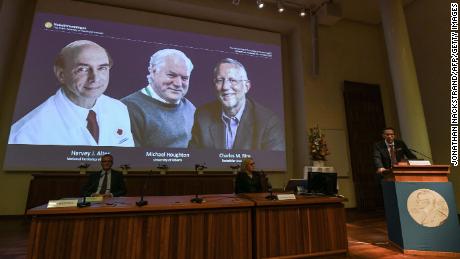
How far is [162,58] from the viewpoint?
5254 millimetres

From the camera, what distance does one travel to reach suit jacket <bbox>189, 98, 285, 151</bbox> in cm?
531

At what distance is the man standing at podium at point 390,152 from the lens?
3.28 m

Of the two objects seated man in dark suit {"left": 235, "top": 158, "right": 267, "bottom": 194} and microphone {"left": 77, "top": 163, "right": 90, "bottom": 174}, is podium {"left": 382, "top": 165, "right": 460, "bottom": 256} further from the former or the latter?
microphone {"left": 77, "top": 163, "right": 90, "bottom": 174}

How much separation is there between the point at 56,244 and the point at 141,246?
59cm

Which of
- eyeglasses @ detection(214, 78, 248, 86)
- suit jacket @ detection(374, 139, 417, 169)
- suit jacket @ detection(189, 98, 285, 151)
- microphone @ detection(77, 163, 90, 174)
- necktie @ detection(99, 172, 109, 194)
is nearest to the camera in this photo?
necktie @ detection(99, 172, 109, 194)

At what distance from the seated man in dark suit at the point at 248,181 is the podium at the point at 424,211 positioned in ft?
5.12

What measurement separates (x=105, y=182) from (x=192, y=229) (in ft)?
5.57

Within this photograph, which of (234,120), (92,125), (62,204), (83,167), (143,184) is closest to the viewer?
(62,204)

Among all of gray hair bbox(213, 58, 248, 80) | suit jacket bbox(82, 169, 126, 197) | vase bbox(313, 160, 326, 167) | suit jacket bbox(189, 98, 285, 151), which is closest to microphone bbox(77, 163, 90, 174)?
suit jacket bbox(82, 169, 126, 197)

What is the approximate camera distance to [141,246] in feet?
6.49

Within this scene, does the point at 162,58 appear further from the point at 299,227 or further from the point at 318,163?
the point at 299,227

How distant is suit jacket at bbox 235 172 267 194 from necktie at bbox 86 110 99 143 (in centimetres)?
290

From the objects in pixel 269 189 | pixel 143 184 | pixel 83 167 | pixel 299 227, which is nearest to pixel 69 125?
pixel 83 167

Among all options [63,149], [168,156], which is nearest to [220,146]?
[168,156]
